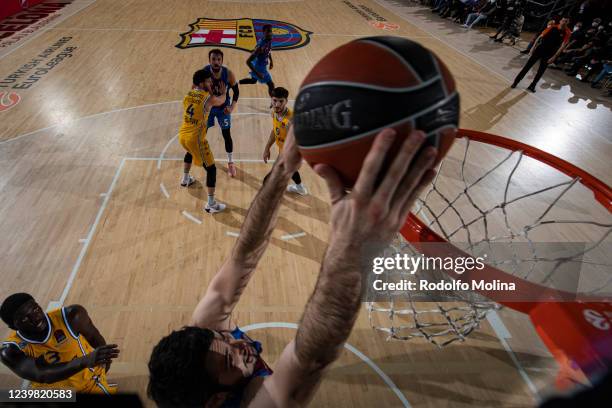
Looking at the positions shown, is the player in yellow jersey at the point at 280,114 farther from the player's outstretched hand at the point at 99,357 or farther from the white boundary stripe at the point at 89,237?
the player's outstretched hand at the point at 99,357

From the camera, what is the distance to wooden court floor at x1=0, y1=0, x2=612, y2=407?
299 centimetres

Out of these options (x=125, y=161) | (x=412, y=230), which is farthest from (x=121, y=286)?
(x=412, y=230)

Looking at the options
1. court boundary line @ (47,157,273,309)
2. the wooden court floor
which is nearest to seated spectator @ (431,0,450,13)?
the wooden court floor

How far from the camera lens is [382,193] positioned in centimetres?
86

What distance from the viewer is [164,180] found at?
4.89 meters

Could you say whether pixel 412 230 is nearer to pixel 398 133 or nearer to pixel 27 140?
pixel 398 133

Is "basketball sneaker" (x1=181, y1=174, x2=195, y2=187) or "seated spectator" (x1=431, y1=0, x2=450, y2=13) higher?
"seated spectator" (x1=431, y1=0, x2=450, y2=13)

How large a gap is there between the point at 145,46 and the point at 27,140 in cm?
519

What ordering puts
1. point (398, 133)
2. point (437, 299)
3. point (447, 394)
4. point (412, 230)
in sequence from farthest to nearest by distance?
1. point (437, 299)
2. point (447, 394)
3. point (412, 230)
4. point (398, 133)

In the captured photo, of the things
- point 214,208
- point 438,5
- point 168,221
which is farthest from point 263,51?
point 438,5

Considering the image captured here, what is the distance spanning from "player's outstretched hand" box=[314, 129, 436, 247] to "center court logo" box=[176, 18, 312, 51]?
32.6ft

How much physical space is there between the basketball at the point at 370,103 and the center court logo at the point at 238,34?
9509mm

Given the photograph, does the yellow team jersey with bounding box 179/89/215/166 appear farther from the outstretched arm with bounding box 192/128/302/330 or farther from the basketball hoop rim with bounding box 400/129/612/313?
the outstretched arm with bounding box 192/128/302/330

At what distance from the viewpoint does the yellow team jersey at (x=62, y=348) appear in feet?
7.23
